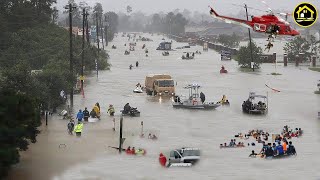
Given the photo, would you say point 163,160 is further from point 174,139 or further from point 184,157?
point 174,139

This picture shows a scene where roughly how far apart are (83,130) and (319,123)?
55.9ft

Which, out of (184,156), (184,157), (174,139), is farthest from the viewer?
(174,139)

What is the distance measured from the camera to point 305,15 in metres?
21.0

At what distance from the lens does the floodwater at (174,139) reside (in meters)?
30.7

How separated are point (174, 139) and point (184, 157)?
7.70m

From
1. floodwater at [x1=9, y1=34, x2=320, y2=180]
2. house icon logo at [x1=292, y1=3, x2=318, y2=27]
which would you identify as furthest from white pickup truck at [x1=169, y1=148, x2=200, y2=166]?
house icon logo at [x1=292, y1=3, x2=318, y2=27]

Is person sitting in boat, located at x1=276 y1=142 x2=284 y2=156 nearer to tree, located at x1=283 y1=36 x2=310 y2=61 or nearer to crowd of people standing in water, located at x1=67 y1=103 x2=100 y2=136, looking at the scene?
crowd of people standing in water, located at x1=67 y1=103 x2=100 y2=136

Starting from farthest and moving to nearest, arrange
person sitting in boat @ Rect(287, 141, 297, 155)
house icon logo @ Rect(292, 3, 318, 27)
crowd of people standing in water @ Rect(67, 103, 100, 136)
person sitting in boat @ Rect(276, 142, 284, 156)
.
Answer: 1. crowd of people standing in water @ Rect(67, 103, 100, 136)
2. person sitting in boat @ Rect(287, 141, 297, 155)
3. person sitting in boat @ Rect(276, 142, 284, 156)
4. house icon logo @ Rect(292, 3, 318, 27)

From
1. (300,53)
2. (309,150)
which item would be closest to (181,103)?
(309,150)

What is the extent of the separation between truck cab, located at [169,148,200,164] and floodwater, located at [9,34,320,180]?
20.3 inches

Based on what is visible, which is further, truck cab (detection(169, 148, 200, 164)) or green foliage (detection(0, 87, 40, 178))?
truck cab (detection(169, 148, 200, 164))

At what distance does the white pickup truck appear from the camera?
3198 centimetres

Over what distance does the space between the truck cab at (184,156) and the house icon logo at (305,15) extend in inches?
492

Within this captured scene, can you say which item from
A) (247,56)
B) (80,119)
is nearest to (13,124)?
(80,119)
